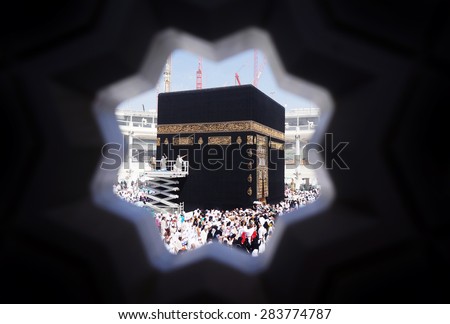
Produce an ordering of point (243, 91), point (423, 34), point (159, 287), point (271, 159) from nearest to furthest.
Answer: point (423, 34) < point (159, 287) < point (243, 91) < point (271, 159)

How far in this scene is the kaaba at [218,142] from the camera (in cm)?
1192

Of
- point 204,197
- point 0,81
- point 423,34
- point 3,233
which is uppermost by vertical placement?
point 423,34

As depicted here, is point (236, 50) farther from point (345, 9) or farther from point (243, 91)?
point (243, 91)

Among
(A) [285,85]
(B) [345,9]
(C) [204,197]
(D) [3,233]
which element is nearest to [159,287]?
(D) [3,233]

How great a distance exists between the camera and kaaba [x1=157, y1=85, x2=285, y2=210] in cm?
1192

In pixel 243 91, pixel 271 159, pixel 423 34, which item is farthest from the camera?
pixel 271 159

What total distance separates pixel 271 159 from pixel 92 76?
13.5 meters

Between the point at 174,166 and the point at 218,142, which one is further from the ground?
the point at 218,142

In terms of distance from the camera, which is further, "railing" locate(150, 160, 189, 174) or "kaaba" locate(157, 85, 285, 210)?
"kaaba" locate(157, 85, 285, 210)

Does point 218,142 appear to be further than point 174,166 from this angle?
Yes

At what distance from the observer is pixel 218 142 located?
12.3 meters

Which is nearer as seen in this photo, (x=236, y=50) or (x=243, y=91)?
(x=236, y=50)

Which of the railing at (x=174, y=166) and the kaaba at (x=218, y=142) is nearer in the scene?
the railing at (x=174, y=166)

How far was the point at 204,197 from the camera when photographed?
12070 mm
